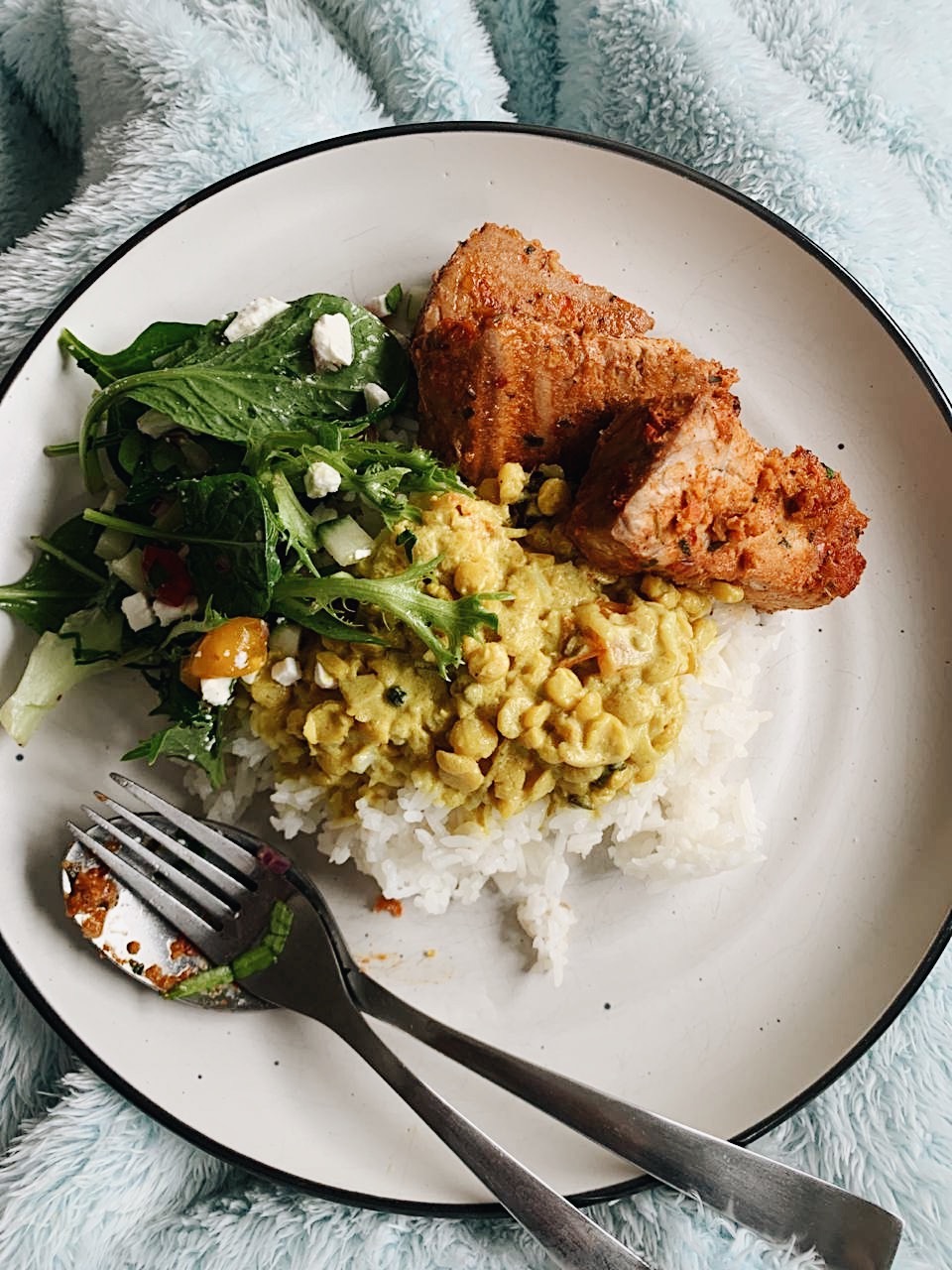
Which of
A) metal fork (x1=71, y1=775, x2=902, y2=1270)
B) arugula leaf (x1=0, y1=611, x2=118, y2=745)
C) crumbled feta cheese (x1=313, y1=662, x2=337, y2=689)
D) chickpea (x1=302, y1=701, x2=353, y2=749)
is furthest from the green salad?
metal fork (x1=71, y1=775, x2=902, y2=1270)

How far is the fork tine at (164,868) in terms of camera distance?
328cm

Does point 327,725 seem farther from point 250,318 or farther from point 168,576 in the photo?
point 250,318

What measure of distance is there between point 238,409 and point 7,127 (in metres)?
1.89

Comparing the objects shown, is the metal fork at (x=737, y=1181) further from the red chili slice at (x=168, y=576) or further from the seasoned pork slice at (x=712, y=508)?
the red chili slice at (x=168, y=576)

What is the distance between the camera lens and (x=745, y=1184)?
313 cm

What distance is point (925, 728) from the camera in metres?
3.59

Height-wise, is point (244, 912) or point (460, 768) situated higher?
point (460, 768)

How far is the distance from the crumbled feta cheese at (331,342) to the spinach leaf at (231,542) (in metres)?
0.44

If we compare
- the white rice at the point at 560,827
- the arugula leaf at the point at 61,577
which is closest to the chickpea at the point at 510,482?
the white rice at the point at 560,827

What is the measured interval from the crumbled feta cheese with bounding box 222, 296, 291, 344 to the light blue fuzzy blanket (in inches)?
26.0

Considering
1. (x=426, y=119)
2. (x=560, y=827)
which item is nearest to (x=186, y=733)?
(x=560, y=827)

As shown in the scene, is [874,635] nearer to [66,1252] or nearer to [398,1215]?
[398,1215]

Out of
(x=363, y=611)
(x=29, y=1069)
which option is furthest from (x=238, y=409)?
(x=29, y=1069)

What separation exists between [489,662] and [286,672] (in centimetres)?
60
